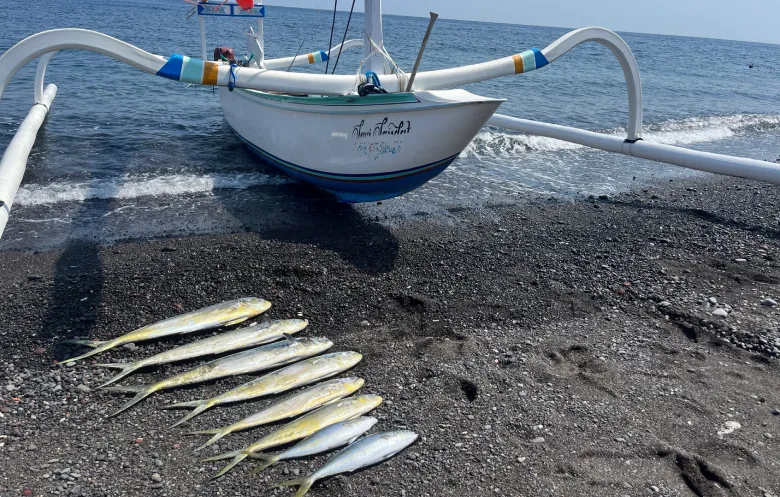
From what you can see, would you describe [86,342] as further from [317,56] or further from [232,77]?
[317,56]

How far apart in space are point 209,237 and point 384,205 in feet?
9.98

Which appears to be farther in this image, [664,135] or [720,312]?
[664,135]

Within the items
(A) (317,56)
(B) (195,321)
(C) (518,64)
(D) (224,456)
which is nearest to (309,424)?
(D) (224,456)

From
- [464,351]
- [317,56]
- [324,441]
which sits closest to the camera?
[324,441]

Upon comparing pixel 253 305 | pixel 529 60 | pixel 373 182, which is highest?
pixel 529 60

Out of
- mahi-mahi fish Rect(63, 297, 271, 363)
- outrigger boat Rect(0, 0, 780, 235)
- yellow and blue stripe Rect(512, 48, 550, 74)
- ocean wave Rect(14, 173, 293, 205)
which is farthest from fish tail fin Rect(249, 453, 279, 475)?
ocean wave Rect(14, 173, 293, 205)

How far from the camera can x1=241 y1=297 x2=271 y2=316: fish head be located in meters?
5.84

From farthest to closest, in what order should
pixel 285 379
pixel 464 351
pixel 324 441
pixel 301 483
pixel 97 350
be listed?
pixel 464 351 < pixel 97 350 < pixel 285 379 < pixel 324 441 < pixel 301 483

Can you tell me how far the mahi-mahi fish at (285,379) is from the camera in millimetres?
4551

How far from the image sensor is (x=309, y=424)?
4.27 meters

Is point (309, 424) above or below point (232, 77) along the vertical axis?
below

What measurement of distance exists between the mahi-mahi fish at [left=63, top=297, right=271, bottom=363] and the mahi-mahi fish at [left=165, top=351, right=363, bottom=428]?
1051 millimetres

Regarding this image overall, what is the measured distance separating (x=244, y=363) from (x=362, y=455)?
1.53 m

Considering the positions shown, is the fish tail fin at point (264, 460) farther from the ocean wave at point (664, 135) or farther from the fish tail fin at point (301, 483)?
the ocean wave at point (664, 135)
